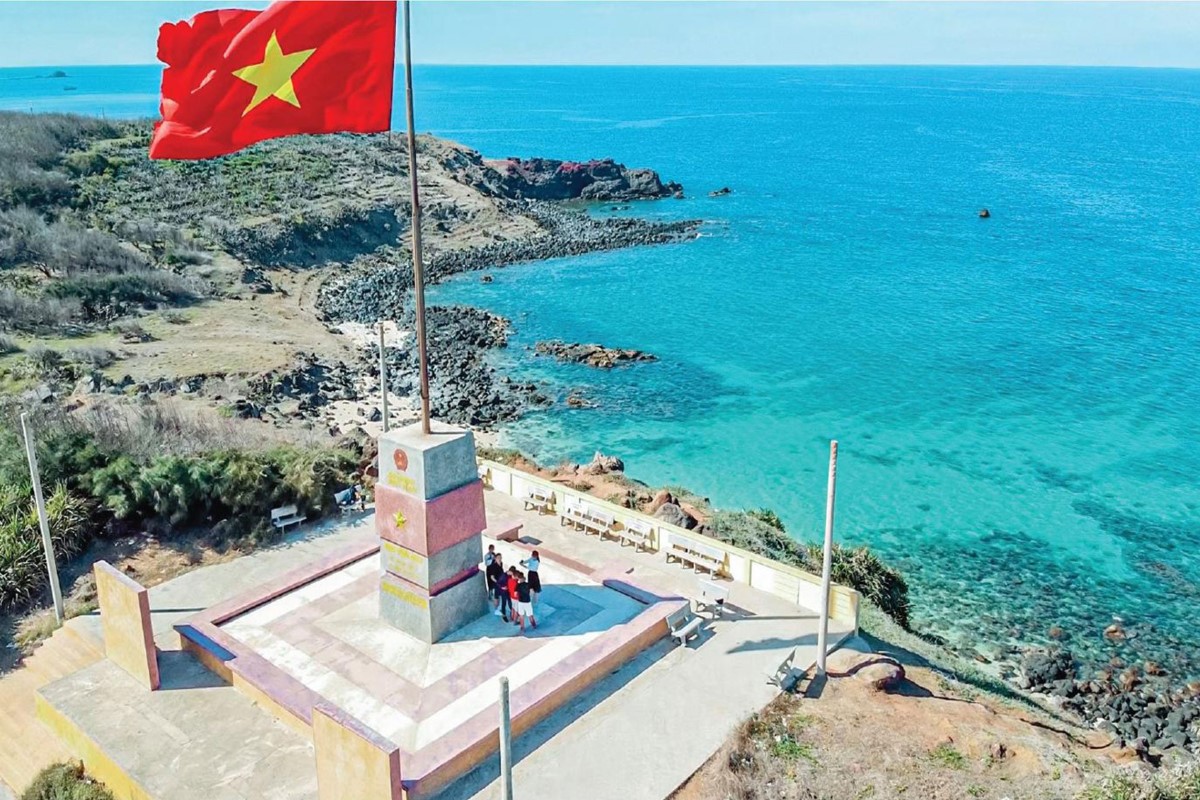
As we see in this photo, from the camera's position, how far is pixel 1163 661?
60.8ft

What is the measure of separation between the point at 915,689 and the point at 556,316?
3241cm

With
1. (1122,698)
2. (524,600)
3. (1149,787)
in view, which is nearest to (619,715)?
(524,600)

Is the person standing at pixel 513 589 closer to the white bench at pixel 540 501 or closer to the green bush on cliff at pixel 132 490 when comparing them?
the white bench at pixel 540 501

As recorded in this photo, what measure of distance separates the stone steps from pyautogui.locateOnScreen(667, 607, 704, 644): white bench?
8.31 m

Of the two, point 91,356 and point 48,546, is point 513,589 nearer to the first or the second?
point 48,546

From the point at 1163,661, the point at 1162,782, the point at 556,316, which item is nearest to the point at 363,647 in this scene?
the point at 1162,782

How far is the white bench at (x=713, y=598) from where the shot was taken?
567 inches

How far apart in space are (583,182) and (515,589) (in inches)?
2958

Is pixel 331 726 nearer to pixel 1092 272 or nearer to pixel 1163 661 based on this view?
pixel 1163 661

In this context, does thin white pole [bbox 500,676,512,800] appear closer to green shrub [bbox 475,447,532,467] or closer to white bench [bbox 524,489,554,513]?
white bench [bbox 524,489,554,513]

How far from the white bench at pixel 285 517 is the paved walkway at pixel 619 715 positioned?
160 centimetres

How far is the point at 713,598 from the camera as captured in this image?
14445mm

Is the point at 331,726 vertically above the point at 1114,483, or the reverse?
the point at 331,726

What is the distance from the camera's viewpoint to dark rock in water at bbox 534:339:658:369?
37053mm
